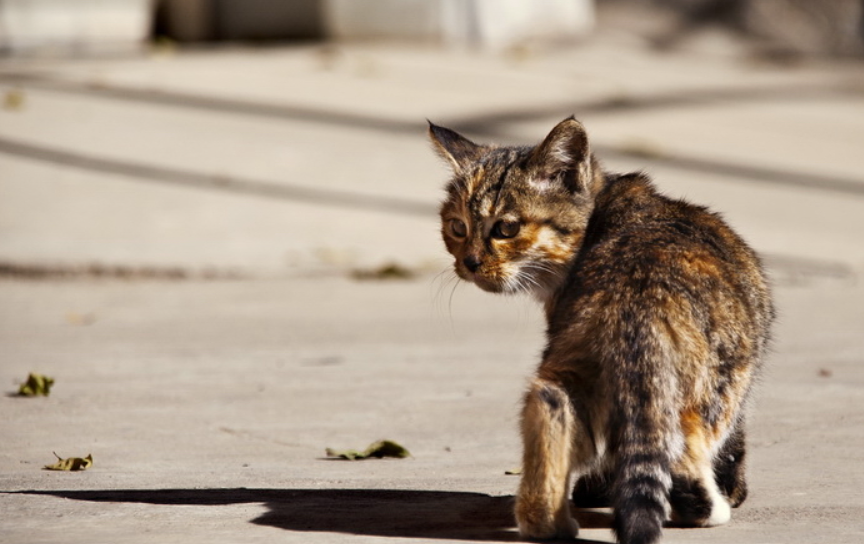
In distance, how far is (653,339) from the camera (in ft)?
13.7

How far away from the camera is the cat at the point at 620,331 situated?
4.12 m

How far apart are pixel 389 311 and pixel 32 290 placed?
99.1 inches

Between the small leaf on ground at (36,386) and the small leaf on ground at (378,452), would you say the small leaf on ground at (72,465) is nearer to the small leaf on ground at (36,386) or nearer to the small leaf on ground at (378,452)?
the small leaf on ground at (378,452)

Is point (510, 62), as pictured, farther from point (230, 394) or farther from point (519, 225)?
point (519, 225)

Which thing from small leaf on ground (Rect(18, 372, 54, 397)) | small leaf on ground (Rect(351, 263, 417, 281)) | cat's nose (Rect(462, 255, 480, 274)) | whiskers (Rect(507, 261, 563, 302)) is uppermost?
cat's nose (Rect(462, 255, 480, 274))

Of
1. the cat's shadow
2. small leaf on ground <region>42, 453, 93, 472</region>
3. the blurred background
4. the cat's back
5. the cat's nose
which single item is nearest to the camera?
the cat's back

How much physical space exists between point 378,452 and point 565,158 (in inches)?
56.3

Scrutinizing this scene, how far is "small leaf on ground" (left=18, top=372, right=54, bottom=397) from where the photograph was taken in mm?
6559

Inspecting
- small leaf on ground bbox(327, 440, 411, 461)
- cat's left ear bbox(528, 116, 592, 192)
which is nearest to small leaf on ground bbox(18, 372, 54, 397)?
small leaf on ground bbox(327, 440, 411, 461)

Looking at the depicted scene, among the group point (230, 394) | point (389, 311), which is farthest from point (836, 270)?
point (230, 394)

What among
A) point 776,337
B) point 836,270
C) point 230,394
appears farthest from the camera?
point 836,270

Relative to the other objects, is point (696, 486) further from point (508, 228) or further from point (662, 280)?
point (508, 228)

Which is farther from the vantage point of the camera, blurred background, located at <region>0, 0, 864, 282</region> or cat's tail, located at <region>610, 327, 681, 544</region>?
blurred background, located at <region>0, 0, 864, 282</region>

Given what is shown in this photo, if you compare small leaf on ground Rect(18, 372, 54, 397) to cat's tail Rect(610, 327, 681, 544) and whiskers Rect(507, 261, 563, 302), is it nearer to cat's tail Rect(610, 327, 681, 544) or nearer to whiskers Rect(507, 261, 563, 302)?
whiskers Rect(507, 261, 563, 302)
